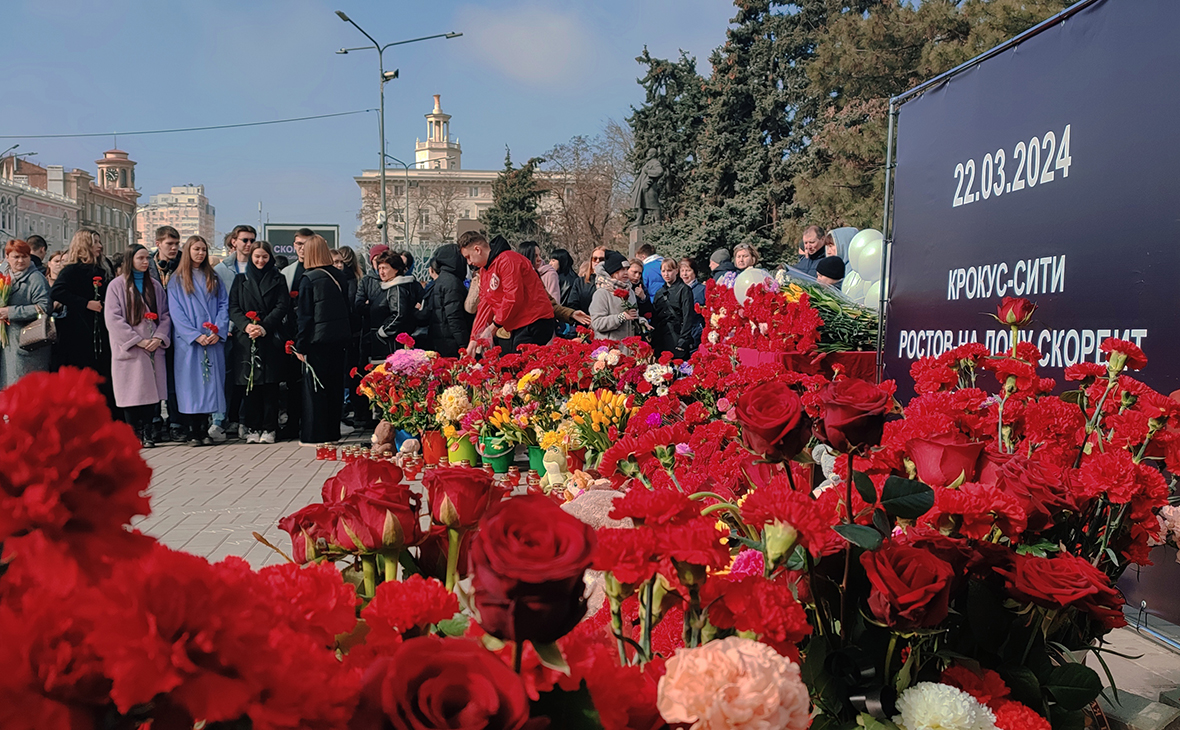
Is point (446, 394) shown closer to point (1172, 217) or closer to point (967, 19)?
point (1172, 217)

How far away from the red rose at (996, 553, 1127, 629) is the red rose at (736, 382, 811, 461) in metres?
0.35

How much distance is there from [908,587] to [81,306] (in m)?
8.98

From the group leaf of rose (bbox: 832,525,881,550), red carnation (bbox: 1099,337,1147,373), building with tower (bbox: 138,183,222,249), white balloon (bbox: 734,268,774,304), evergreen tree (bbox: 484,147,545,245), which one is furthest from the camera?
building with tower (bbox: 138,183,222,249)

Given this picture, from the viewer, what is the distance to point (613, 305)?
Result: 798cm

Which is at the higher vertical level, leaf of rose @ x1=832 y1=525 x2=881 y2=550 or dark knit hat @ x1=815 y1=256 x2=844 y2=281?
dark knit hat @ x1=815 y1=256 x2=844 y2=281

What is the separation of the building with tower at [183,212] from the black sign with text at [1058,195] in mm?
156519

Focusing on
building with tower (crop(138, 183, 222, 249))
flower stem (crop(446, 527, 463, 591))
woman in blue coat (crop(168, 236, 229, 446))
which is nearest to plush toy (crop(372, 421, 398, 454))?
woman in blue coat (crop(168, 236, 229, 446))

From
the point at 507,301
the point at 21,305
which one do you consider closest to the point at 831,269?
the point at 507,301

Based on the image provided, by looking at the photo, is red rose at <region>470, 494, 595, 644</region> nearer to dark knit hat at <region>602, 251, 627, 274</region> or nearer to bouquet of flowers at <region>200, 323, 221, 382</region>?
dark knit hat at <region>602, 251, 627, 274</region>

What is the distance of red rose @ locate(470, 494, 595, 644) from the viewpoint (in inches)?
22.4

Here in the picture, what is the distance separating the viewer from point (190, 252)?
8.25 meters

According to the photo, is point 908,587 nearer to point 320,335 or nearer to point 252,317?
point 320,335

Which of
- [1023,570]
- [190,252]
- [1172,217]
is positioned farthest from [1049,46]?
[190,252]

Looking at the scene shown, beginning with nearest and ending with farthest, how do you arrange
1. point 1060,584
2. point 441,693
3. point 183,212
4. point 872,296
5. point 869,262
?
point 441,693
point 1060,584
point 872,296
point 869,262
point 183,212
